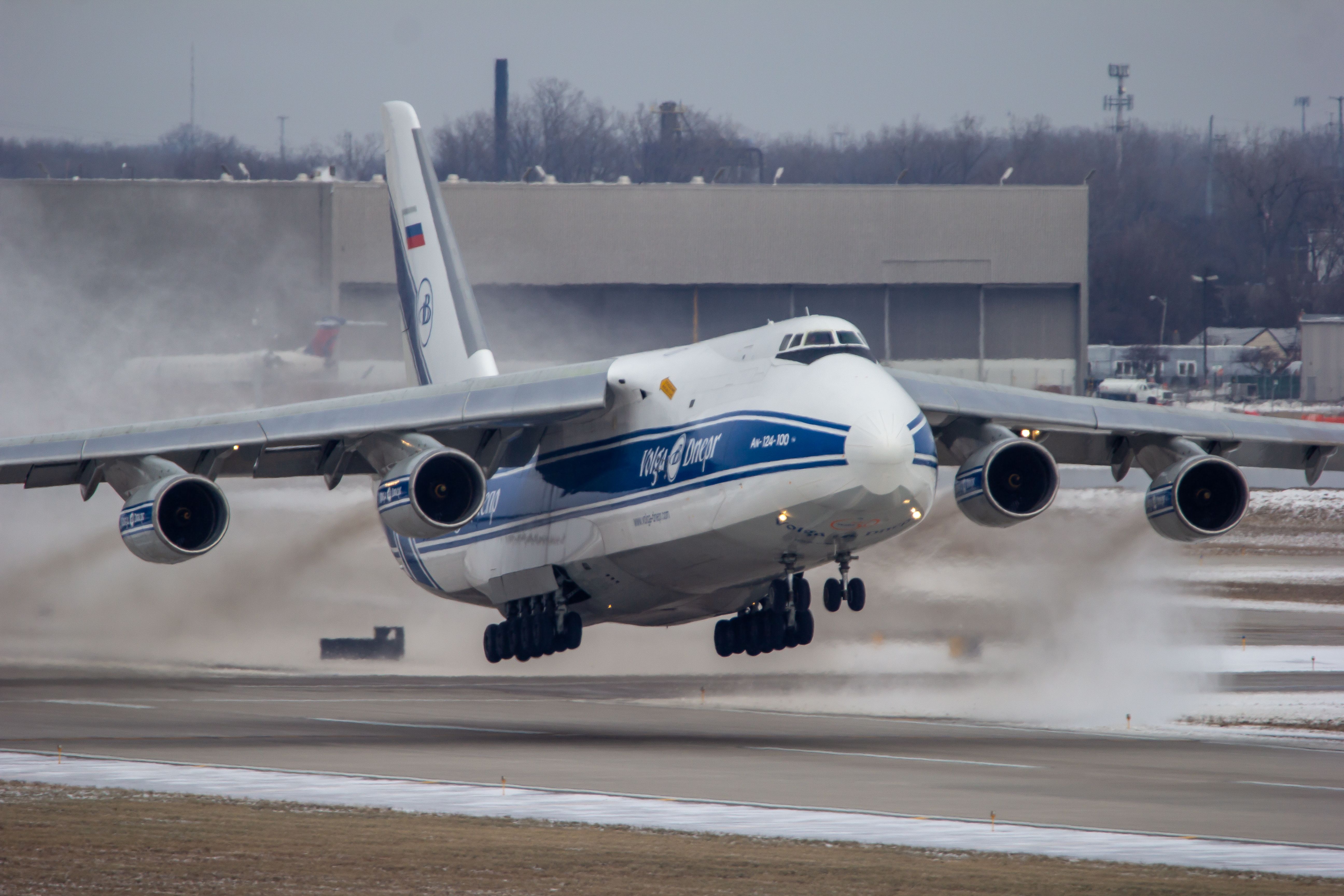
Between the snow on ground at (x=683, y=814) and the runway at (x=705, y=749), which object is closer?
the snow on ground at (x=683, y=814)

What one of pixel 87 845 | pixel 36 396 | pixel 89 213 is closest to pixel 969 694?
pixel 87 845

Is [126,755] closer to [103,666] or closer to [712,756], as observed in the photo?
[712,756]

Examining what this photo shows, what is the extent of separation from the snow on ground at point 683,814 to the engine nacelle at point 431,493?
3912mm

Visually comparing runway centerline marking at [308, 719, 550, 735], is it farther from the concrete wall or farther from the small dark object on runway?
the concrete wall

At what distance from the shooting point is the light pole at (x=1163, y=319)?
114350 mm

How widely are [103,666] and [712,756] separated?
16.3m

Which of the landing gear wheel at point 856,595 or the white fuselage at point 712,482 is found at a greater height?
the white fuselage at point 712,482

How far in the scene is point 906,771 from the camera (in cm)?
1952

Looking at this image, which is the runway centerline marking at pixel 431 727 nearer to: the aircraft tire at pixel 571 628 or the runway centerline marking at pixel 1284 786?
the aircraft tire at pixel 571 628

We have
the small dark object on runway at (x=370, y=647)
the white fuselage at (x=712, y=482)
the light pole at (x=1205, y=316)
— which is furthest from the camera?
the light pole at (x=1205, y=316)

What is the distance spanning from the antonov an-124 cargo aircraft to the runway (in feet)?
5.70

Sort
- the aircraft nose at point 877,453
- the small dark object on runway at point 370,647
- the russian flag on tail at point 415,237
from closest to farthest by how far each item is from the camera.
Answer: the aircraft nose at point 877,453
the russian flag on tail at point 415,237
the small dark object on runway at point 370,647

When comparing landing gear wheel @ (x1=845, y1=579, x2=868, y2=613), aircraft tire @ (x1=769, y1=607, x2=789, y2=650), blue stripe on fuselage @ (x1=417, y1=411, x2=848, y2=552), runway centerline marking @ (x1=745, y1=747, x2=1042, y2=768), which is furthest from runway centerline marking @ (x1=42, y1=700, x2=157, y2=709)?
landing gear wheel @ (x1=845, y1=579, x2=868, y2=613)

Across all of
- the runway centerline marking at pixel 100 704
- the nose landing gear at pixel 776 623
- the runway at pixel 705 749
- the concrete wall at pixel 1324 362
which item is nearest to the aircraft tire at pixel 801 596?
the nose landing gear at pixel 776 623
